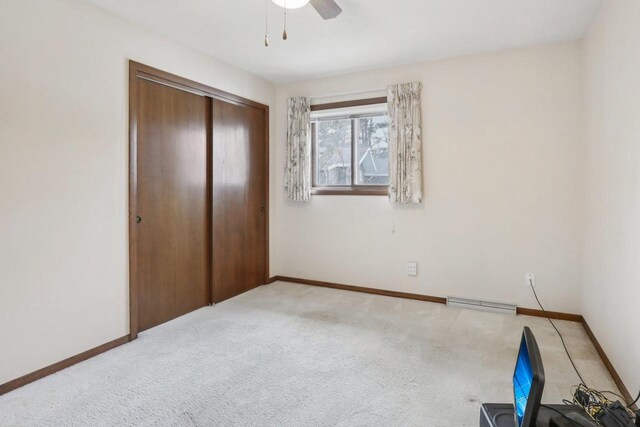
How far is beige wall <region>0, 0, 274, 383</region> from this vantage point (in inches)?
86.5

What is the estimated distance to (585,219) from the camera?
3.16m

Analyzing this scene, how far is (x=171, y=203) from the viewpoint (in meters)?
3.30

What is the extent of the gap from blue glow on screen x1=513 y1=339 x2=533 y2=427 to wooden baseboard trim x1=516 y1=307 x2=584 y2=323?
94.9 inches

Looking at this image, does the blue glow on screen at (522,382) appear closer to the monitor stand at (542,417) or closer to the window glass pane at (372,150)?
the monitor stand at (542,417)

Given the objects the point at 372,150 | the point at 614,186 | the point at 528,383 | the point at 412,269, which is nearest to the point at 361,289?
the point at 412,269

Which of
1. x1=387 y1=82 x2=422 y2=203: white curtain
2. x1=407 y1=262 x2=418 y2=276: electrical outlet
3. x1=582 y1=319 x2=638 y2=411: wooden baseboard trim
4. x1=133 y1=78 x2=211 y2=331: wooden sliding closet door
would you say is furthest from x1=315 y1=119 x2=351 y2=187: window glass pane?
x1=582 y1=319 x2=638 y2=411: wooden baseboard trim

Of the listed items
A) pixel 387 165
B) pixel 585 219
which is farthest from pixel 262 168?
pixel 585 219

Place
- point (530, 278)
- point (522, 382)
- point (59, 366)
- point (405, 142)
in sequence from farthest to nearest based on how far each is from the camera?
point (405, 142) → point (530, 278) → point (59, 366) → point (522, 382)

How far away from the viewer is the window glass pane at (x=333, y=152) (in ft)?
14.2

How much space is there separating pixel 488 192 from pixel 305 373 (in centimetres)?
242

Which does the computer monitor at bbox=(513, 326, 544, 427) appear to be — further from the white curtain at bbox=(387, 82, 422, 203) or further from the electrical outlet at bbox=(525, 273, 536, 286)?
the white curtain at bbox=(387, 82, 422, 203)

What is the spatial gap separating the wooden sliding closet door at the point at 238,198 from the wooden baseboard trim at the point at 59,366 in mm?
1122

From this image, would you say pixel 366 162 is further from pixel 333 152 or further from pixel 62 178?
pixel 62 178

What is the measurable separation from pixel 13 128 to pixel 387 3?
250 centimetres
